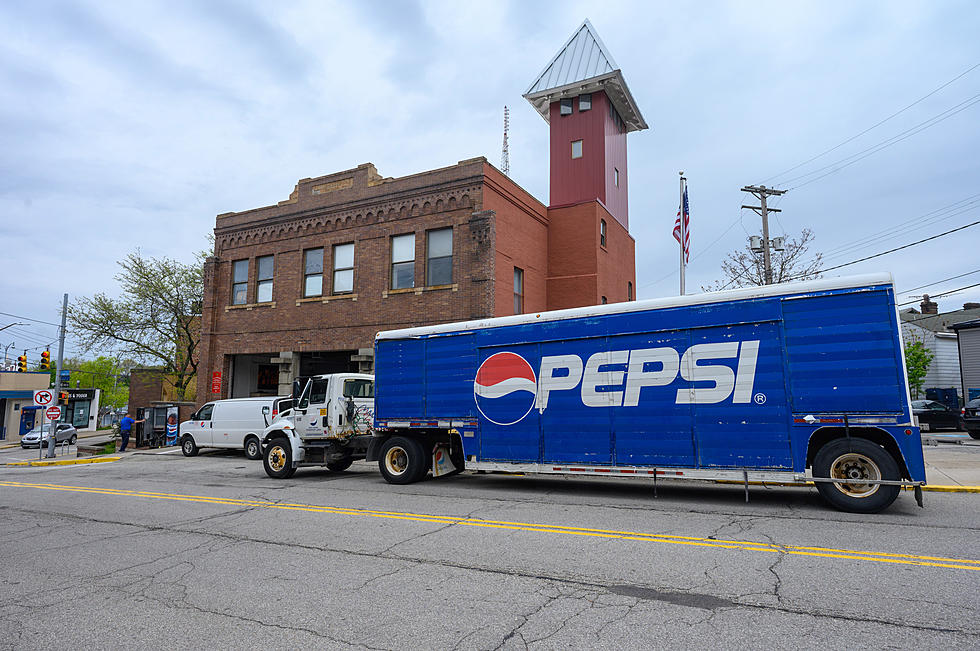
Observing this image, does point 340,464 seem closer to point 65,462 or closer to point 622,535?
point 622,535

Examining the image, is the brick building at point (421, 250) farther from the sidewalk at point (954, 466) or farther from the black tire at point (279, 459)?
the sidewalk at point (954, 466)

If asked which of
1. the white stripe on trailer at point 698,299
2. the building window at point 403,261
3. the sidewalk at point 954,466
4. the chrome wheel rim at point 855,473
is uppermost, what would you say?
the building window at point 403,261

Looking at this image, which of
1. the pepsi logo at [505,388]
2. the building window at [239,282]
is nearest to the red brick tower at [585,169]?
the pepsi logo at [505,388]

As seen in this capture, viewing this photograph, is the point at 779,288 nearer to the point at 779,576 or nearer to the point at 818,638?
the point at 779,576

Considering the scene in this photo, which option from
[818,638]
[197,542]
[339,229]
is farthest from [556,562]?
[339,229]

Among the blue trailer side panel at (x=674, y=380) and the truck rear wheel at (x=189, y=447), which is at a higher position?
the blue trailer side panel at (x=674, y=380)

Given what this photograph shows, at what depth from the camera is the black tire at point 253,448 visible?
20048 mm

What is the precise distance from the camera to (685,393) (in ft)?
32.2

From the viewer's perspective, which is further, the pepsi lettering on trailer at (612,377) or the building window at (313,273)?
the building window at (313,273)

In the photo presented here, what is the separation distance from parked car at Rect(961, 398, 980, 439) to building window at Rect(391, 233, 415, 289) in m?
21.3

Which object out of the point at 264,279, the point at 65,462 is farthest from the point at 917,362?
the point at 65,462

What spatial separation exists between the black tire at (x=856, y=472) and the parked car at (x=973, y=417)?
1815 centimetres

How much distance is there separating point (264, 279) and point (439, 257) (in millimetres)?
9327

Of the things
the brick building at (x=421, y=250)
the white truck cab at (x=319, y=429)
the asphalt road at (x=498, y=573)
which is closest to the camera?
the asphalt road at (x=498, y=573)
